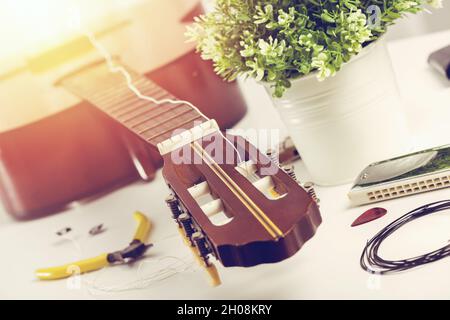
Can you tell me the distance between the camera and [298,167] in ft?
3.10

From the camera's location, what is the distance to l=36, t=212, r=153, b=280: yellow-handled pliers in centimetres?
85

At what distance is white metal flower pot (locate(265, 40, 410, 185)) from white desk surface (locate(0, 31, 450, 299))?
37 millimetres

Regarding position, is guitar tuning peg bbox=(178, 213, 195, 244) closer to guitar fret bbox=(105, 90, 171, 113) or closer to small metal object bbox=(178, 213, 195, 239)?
small metal object bbox=(178, 213, 195, 239)

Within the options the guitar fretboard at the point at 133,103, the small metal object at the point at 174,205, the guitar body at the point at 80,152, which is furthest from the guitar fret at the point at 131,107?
the small metal object at the point at 174,205

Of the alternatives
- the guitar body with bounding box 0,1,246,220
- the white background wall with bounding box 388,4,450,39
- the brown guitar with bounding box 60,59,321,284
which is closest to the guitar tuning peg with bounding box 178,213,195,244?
the brown guitar with bounding box 60,59,321,284

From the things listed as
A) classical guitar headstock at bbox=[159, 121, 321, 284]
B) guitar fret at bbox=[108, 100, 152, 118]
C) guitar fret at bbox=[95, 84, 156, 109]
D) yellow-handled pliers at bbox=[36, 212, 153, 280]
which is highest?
guitar fret at bbox=[95, 84, 156, 109]

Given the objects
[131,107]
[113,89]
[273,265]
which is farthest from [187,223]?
[113,89]

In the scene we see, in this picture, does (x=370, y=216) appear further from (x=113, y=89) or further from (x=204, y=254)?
(x=113, y=89)

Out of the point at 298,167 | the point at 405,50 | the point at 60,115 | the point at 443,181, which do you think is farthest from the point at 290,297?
the point at 405,50

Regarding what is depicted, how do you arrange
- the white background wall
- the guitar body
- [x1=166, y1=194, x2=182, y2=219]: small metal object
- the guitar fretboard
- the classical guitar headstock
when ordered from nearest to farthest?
the classical guitar headstock
[x1=166, y1=194, x2=182, y2=219]: small metal object
the guitar fretboard
the guitar body
the white background wall

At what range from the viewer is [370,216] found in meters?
0.74

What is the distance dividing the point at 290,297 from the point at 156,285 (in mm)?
177

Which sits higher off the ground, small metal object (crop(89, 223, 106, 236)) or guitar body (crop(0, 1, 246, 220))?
guitar body (crop(0, 1, 246, 220))

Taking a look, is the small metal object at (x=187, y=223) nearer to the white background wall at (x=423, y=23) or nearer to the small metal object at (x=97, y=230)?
the small metal object at (x=97, y=230)
